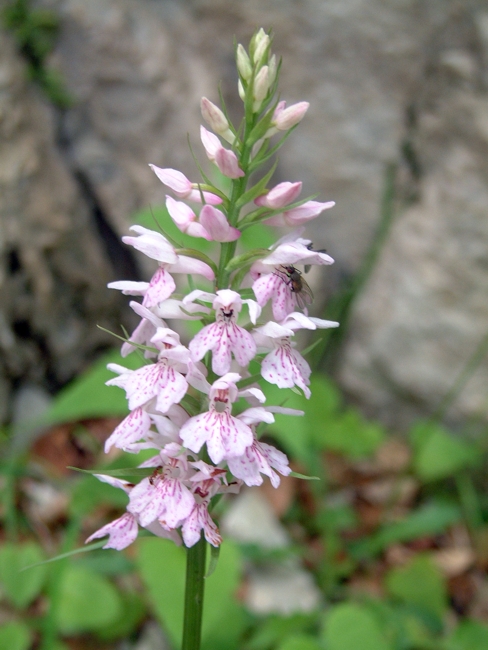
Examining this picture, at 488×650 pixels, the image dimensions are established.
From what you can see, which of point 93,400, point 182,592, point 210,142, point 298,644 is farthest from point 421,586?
point 210,142

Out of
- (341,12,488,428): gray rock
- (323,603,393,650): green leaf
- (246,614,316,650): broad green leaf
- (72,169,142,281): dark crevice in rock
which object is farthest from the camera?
(72,169,142,281): dark crevice in rock

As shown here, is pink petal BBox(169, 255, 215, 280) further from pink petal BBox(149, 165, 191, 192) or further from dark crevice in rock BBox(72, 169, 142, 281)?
dark crevice in rock BBox(72, 169, 142, 281)

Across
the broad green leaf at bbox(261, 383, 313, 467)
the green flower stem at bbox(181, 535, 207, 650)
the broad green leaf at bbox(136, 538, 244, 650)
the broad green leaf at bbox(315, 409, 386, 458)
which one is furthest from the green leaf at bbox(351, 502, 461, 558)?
the green flower stem at bbox(181, 535, 207, 650)

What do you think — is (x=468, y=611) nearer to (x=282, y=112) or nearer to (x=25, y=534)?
(x=25, y=534)

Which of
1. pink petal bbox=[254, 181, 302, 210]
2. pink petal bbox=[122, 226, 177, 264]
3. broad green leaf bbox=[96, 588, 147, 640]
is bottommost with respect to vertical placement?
broad green leaf bbox=[96, 588, 147, 640]

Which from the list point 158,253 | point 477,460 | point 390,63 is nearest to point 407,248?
point 390,63

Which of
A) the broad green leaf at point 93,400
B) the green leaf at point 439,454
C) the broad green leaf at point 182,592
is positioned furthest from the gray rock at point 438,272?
the broad green leaf at point 182,592

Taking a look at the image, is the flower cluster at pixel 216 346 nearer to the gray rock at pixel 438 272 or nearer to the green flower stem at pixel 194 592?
the green flower stem at pixel 194 592

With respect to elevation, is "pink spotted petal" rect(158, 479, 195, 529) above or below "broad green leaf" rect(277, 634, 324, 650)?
above
